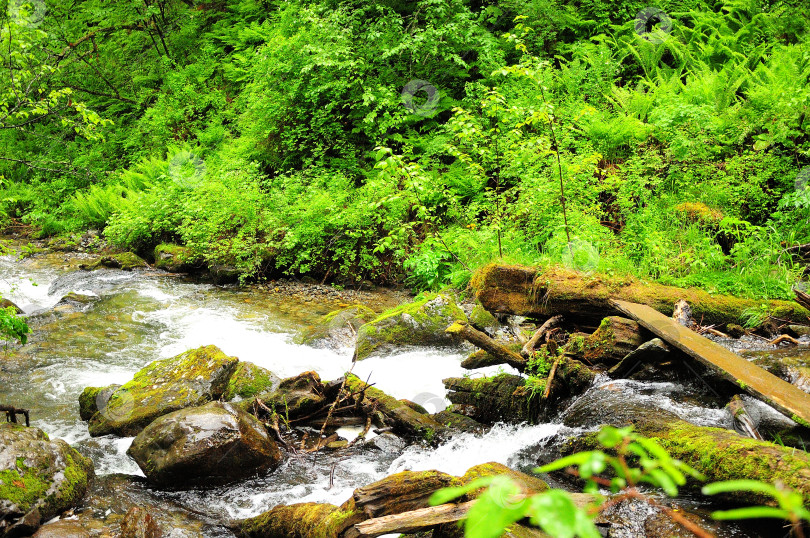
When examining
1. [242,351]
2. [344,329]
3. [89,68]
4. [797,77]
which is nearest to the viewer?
[242,351]

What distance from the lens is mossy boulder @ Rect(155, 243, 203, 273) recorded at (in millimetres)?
11539

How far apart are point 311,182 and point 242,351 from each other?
222 inches

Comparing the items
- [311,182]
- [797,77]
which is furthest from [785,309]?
[311,182]

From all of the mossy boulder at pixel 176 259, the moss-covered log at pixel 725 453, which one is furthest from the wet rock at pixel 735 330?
the mossy boulder at pixel 176 259

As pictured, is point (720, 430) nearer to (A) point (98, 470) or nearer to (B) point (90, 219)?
(A) point (98, 470)

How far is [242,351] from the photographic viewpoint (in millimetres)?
7094
